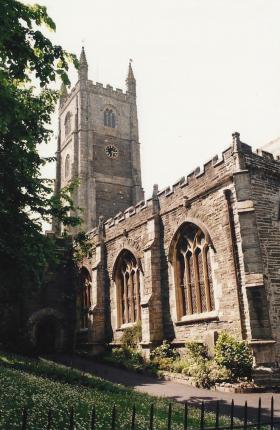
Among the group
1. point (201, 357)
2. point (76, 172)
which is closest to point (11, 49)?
point (201, 357)

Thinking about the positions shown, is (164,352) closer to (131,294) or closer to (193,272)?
(193,272)

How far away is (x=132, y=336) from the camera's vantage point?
17.3 m

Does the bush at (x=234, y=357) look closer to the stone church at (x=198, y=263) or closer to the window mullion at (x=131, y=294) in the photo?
the stone church at (x=198, y=263)

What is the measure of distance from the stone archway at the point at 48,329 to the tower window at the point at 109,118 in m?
23.4

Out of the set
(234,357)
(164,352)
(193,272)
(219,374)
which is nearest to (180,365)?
Result: (164,352)

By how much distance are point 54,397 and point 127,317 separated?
1188cm

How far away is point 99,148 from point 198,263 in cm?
2668

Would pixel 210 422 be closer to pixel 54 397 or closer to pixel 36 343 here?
pixel 54 397

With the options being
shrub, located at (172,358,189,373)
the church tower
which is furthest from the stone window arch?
shrub, located at (172,358,189,373)

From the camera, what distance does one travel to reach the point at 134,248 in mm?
18562

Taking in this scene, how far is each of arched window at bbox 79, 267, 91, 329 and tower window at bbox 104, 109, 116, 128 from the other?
2142 centimetres

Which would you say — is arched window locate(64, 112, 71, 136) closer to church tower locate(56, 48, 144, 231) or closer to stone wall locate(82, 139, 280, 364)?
church tower locate(56, 48, 144, 231)

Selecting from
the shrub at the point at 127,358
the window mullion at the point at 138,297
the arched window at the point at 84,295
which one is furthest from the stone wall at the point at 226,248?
the arched window at the point at 84,295

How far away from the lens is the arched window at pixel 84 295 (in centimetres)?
2334
